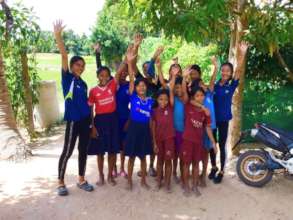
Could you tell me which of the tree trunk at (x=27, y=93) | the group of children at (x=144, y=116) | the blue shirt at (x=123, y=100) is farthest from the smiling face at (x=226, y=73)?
the tree trunk at (x=27, y=93)

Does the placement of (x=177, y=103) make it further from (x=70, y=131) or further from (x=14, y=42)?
(x=14, y=42)

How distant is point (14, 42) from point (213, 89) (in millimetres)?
5110

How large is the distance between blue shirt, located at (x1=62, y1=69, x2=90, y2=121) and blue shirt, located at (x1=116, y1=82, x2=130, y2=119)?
19.7 inches

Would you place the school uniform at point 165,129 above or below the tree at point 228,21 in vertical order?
below

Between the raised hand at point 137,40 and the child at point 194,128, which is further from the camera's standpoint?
the raised hand at point 137,40

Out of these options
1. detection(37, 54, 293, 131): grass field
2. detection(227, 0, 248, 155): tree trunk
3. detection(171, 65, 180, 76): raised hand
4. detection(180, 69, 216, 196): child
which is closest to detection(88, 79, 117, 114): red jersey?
detection(171, 65, 180, 76): raised hand

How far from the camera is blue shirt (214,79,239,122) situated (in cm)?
513

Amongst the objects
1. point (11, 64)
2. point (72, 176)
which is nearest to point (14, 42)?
point (11, 64)

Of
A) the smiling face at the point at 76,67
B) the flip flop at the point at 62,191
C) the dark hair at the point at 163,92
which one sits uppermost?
the smiling face at the point at 76,67

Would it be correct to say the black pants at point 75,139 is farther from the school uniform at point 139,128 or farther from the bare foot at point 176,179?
the bare foot at point 176,179

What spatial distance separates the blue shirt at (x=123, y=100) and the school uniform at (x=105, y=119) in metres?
0.10

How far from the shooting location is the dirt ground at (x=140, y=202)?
4.49 m

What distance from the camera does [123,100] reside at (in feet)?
16.6

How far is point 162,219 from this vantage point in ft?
14.4
